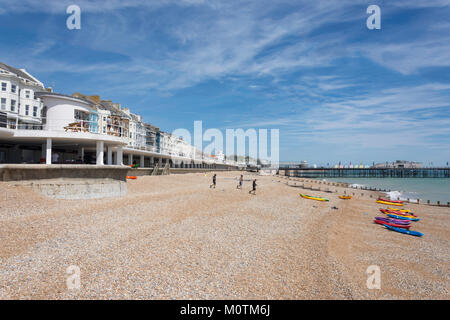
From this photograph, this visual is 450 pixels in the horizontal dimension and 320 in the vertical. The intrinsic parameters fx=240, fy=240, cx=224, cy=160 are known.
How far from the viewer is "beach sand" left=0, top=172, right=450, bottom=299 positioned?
630 centimetres

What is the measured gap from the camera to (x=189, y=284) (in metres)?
6.46

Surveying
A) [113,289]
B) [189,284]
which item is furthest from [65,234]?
[189,284]

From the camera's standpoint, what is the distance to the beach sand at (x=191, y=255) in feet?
20.7

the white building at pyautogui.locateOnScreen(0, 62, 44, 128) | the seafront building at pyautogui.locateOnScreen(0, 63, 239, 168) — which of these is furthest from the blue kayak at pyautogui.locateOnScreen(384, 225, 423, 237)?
the white building at pyautogui.locateOnScreen(0, 62, 44, 128)

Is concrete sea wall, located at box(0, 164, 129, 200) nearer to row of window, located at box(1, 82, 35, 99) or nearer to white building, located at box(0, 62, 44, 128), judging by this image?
white building, located at box(0, 62, 44, 128)

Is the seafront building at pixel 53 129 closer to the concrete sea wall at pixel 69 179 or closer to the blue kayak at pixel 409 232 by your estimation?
the concrete sea wall at pixel 69 179

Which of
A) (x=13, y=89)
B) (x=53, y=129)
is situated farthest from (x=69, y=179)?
(x=13, y=89)

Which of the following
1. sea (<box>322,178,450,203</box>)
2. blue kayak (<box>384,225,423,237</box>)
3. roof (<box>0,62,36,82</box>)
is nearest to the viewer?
blue kayak (<box>384,225,423,237</box>)

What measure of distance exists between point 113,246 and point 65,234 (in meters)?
2.09

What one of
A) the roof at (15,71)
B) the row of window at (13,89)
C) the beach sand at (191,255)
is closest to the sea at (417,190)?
the beach sand at (191,255)

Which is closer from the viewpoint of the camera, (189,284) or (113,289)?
(113,289)

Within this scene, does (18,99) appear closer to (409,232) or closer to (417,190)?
(409,232)

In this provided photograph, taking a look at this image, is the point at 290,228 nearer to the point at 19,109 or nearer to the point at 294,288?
the point at 294,288
